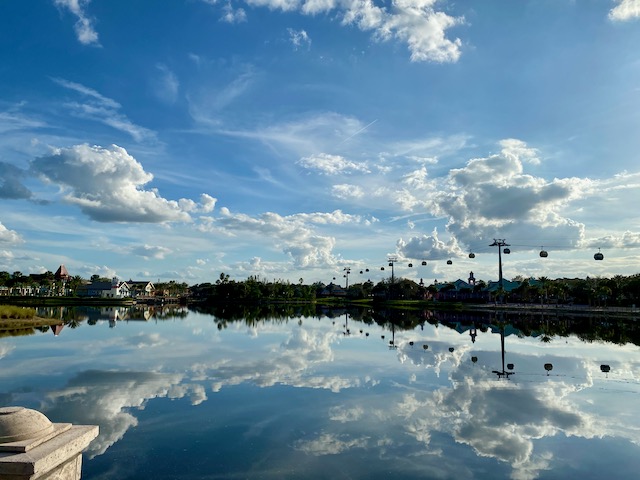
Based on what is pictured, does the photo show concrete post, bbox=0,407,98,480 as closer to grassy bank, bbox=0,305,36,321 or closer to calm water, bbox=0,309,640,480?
calm water, bbox=0,309,640,480

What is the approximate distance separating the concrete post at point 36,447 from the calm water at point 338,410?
5544 millimetres

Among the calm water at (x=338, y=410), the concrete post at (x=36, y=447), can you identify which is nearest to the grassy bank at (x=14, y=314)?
the calm water at (x=338, y=410)

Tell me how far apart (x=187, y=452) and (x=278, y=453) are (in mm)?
2421

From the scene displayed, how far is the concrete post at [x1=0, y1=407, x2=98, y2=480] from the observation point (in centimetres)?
452

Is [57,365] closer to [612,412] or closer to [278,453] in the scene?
[278,453]

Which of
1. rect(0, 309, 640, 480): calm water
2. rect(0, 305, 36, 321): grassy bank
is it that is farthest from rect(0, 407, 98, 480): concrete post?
rect(0, 305, 36, 321): grassy bank

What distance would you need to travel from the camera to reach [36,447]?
495 centimetres

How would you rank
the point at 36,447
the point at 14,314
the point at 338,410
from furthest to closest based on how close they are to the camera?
the point at 14,314
the point at 338,410
the point at 36,447

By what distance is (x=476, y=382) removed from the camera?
69.5 ft

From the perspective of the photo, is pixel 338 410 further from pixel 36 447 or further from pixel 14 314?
pixel 14 314

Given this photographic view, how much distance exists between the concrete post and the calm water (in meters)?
5.54

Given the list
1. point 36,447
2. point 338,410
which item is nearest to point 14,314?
point 338,410

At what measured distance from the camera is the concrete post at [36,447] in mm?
4516

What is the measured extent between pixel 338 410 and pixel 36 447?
40.2ft
